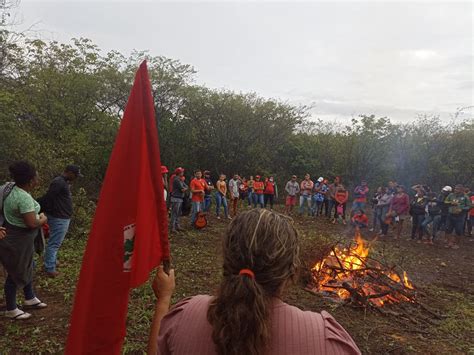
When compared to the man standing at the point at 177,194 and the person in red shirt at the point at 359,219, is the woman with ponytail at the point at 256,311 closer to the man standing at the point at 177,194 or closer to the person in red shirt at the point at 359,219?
the man standing at the point at 177,194

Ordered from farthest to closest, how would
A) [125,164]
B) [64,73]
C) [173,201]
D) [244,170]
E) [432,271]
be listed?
1. [244,170]
2. [64,73]
3. [173,201]
4. [432,271]
5. [125,164]

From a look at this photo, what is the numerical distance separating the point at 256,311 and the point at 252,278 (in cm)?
11

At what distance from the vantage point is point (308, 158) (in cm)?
2386

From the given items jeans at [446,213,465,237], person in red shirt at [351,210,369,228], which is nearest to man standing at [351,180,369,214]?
person in red shirt at [351,210,369,228]

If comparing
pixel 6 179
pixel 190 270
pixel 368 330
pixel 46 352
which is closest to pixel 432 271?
pixel 368 330

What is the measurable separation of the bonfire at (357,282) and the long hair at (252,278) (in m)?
4.99

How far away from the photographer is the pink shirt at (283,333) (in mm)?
1231

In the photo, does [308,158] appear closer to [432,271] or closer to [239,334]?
[432,271]

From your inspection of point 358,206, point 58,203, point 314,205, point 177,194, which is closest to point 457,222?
point 358,206

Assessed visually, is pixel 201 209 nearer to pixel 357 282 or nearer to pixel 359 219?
pixel 359 219

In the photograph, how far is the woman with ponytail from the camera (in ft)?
3.99

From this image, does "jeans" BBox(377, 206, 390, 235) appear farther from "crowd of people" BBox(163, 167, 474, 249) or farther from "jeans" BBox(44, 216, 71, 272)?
"jeans" BBox(44, 216, 71, 272)

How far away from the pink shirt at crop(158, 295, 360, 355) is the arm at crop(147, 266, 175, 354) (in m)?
0.31

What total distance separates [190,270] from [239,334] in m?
6.53
